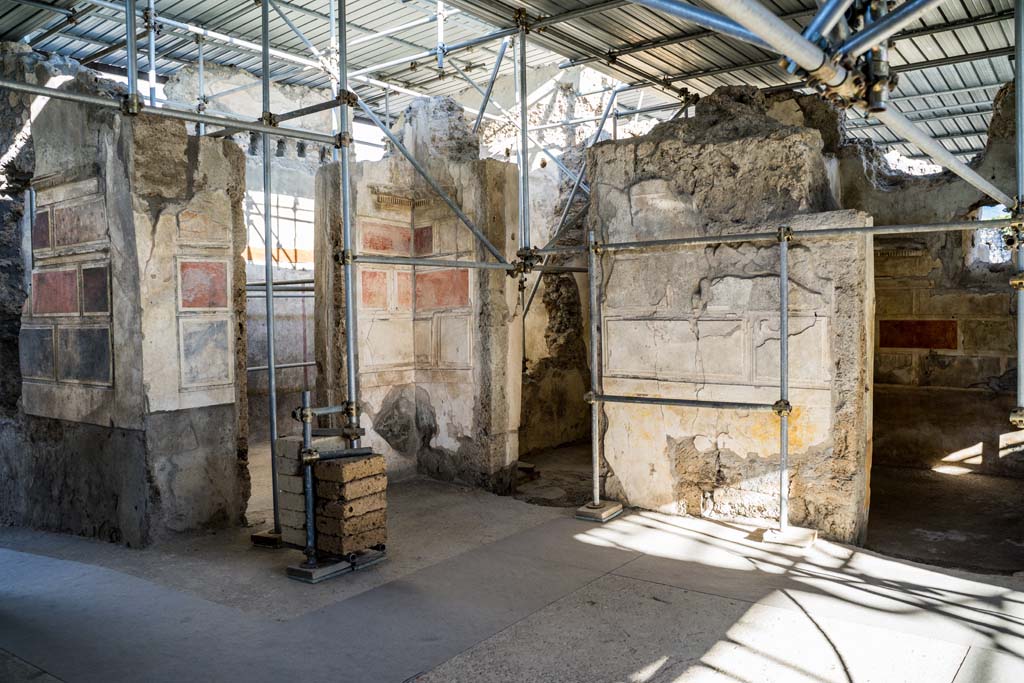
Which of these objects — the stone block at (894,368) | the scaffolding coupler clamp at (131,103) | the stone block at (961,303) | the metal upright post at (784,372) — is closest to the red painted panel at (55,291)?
the scaffolding coupler clamp at (131,103)

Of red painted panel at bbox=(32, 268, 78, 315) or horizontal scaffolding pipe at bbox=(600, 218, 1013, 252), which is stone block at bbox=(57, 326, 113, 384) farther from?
horizontal scaffolding pipe at bbox=(600, 218, 1013, 252)

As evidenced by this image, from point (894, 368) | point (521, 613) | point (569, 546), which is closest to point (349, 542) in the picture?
point (521, 613)

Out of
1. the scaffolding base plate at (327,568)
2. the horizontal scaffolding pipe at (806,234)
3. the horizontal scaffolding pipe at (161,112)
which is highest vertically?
the horizontal scaffolding pipe at (161,112)

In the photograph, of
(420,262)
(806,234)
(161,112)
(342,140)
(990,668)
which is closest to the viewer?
(990,668)

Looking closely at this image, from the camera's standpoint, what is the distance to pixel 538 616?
13.4ft

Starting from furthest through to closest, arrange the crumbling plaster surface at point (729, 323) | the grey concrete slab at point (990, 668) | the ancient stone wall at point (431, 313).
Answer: the ancient stone wall at point (431, 313)
the crumbling plaster surface at point (729, 323)
the grey concrete slab at point (990, 668)

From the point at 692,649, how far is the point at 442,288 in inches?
179

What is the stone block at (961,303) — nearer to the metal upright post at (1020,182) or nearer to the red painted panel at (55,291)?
the metal upright post at (1020,182)

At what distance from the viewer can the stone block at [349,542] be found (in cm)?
477

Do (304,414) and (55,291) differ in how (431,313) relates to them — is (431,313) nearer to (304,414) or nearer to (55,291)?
(304,414)

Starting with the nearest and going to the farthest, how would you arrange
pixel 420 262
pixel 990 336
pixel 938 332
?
pixel 420 262, pixel 990 336, pixel 938 332

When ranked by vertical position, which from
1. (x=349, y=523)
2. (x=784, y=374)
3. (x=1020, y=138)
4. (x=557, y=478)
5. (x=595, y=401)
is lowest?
(x=557, y=478)

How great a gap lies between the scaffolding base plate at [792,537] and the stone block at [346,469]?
105 inches

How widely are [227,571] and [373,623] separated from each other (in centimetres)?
138
